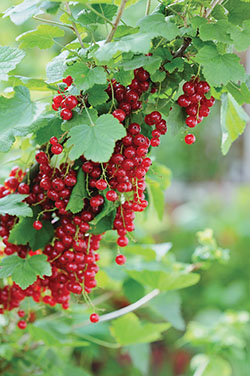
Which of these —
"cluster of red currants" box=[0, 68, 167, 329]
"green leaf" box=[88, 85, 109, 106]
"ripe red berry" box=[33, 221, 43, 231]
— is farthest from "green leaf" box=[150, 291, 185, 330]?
"green leaf" box=[88, 85, 109, 106]

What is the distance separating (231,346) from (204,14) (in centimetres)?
81

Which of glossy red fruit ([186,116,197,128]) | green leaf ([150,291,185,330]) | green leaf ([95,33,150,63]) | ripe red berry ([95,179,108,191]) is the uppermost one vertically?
green leaf ([95,33,150,63])

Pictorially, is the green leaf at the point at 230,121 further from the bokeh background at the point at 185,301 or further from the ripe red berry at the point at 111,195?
the ripe red berry at the point at 111,195

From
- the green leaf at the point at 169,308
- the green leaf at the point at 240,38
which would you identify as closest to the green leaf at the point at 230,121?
the green leaf at the point at 240,38

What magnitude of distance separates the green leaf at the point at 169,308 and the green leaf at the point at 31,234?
0.40m

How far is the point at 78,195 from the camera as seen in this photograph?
496 millimetres

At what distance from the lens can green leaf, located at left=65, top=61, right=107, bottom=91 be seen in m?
0.43

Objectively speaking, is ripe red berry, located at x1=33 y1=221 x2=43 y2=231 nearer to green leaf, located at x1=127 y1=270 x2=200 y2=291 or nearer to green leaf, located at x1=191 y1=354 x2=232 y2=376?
green leaf, located at x1=127 y1=270 x2=200 y2=291

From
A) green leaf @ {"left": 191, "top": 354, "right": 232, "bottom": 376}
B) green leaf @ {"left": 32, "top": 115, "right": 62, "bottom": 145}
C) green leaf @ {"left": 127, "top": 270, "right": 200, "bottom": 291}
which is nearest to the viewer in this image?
green leaf @ {"left": 32, "top": 115, "right": 62, "bottom": 145}

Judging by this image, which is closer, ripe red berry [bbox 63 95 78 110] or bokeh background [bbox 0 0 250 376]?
ripe red berry [bbox 63 95 78 110]

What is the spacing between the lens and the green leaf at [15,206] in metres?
0.50

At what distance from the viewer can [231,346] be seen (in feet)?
3.38

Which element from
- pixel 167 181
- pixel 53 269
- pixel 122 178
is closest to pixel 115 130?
pixel 122 178

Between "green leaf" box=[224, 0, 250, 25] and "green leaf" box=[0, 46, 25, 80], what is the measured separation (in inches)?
9.0
